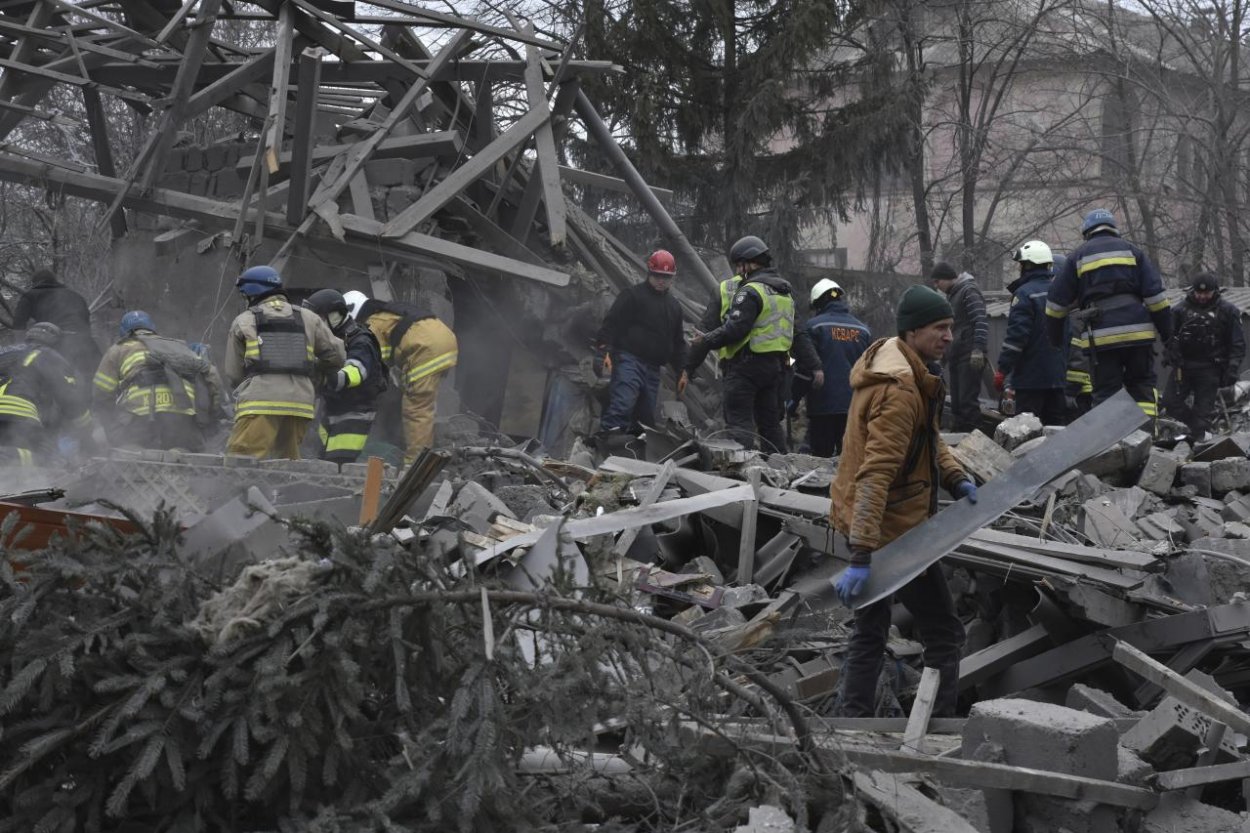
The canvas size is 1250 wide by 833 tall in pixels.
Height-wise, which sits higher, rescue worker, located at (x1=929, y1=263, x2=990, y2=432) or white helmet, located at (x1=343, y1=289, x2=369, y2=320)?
white helmet, located at (x1=343, y1=289, x2=369, y2=320)

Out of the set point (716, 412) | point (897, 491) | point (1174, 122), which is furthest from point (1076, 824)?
point (1174, 122)

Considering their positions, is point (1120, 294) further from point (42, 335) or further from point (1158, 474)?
point (42, 335)

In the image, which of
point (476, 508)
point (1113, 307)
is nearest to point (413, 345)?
point (476, 508)

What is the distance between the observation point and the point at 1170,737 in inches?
173

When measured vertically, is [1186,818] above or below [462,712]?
below

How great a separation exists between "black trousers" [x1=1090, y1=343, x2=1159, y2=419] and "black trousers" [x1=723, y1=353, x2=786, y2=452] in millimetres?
2277

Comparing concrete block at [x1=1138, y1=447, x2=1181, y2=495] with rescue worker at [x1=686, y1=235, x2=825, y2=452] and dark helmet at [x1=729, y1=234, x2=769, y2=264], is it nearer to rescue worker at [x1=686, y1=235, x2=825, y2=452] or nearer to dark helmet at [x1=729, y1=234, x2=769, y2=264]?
rescue worker at [x1=686, y1=235, x2=825, y2=452]

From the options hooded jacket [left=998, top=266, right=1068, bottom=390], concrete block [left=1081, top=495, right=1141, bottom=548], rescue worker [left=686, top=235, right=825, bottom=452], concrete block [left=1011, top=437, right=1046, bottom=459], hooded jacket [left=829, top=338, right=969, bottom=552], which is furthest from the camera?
hooded jacket [left=998, top=266, right=1068, bottom=390]

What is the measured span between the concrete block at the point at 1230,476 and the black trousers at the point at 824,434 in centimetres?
292

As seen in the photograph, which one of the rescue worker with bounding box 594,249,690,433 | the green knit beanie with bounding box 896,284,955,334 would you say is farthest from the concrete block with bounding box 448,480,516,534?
the rescue worker with bounding box 594,249,690,433

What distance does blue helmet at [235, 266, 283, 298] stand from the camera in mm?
8484

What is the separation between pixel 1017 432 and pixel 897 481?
12.0ft

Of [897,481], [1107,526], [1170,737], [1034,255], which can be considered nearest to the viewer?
[1170,737]

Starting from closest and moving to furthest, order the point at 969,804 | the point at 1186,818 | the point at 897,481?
the point at 969,804, the point at 1186,818, the point at 897,481
